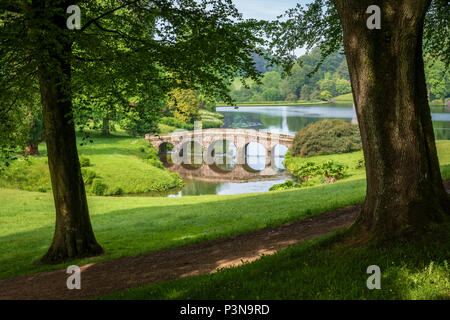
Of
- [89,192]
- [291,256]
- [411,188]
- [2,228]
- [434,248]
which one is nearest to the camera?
[434,248]

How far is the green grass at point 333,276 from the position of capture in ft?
15.2

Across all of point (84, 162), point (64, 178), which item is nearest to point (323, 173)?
point (84, 162)

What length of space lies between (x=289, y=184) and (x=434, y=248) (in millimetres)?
24580

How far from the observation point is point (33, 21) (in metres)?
6.95

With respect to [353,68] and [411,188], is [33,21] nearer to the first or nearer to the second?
[353,68]

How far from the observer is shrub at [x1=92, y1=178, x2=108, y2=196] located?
31.7 metres

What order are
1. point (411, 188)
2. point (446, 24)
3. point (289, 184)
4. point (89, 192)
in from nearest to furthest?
point (411, 188)
point (446, 24)
point (289, 184)
point (89, 192)

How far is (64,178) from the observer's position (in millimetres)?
9742

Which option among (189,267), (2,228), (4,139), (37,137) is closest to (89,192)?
(37,137)

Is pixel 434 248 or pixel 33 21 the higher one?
pixel 33 21

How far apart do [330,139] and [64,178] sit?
39.5 meters

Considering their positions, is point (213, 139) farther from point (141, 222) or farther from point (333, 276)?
point (333, 276)

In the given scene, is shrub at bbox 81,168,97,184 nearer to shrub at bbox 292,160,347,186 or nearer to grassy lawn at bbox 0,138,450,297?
grassy lawn at bbox 0,138,450,297

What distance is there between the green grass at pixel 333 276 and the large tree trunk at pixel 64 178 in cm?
453
